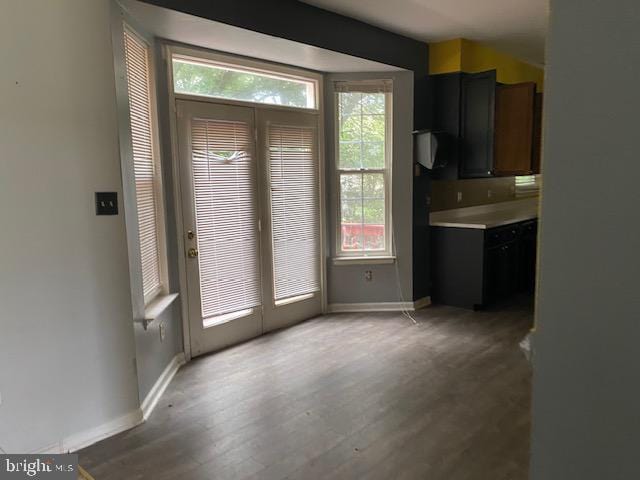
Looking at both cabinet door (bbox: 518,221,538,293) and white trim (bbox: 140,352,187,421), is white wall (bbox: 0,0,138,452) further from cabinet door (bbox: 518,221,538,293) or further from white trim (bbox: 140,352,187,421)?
cabinet door (bbox: 518,221,538,293)

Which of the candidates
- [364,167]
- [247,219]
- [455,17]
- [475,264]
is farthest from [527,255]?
[247,219]

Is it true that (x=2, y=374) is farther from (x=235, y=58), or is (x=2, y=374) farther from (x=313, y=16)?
(x=313, y=16)

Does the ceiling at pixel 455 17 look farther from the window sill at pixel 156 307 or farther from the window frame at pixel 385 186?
the window sill at pixel 156 307

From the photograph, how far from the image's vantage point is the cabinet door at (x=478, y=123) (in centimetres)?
441

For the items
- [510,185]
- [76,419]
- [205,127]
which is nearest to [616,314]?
[76,419]

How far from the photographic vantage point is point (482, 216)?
536 centimetres

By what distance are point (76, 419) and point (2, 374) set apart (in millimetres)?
456

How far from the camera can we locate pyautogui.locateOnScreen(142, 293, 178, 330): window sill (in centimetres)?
279

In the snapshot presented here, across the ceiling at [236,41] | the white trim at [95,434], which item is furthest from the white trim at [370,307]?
the white trim at [95,434]

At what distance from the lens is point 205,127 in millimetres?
3549

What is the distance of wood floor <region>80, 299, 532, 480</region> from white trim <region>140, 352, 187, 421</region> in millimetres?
70

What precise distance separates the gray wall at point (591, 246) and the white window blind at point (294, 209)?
358 cm

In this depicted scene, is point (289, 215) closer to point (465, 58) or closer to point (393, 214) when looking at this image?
point (393, 214)

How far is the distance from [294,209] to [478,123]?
1.97 metres
